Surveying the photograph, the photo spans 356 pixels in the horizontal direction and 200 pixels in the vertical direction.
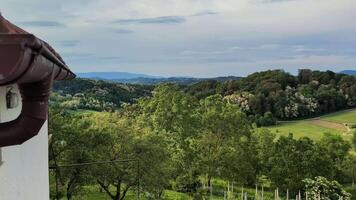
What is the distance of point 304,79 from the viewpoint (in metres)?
61.7

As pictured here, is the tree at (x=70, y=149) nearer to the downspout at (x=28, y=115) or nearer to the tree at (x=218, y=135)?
the tree at (x=218, y=135)

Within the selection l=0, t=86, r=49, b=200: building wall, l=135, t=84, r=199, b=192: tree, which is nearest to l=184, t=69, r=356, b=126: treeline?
l=135, t=84, r=199, b=192: tree

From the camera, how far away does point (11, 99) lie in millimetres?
2992

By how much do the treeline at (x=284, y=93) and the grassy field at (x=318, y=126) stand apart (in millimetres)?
→ 1255

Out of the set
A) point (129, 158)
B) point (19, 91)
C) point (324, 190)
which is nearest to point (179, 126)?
point (129, 158)

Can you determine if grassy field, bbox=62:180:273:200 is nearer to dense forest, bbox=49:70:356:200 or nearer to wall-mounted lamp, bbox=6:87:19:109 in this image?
dense forest, bbox=49:70:356:200

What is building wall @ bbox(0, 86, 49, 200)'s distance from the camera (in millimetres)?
2945

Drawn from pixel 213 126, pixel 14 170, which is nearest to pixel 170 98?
pixel 213 126

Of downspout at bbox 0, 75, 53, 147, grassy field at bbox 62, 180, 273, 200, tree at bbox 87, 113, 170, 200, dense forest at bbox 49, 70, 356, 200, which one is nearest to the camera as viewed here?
downspout at bbox 0, 75, 53, 147

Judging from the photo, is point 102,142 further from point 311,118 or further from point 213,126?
point 311,118

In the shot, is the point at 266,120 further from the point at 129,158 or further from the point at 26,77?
the point at 26,77

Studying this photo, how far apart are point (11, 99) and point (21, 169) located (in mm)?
867

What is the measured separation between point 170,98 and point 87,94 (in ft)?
39.8

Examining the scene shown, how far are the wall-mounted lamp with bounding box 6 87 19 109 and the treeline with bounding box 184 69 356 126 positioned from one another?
4338 cm
